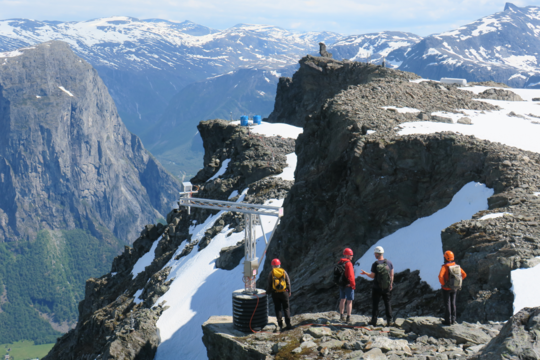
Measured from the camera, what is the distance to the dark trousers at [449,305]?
1413 centimetres

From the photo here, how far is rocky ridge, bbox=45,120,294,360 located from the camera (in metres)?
35.9

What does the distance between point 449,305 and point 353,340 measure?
2968 millimetres

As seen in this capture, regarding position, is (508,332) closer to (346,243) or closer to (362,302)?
(362,302)

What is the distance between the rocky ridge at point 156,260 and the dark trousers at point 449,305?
966 inches

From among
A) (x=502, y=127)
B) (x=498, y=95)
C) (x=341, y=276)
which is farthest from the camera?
(x=498, y=95)

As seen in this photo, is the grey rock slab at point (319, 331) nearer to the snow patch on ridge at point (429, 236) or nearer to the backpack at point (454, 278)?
the backpack at point (454, 278)

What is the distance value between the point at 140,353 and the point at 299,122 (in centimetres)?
6289

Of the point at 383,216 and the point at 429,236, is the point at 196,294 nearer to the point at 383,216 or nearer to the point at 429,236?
the point at 383,216

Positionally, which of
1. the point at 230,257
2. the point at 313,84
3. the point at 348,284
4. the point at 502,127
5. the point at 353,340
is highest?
the point at 502,127

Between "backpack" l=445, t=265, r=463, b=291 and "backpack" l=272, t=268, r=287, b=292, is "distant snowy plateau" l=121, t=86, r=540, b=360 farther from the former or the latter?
"backpack" l=272, t=268, r=287, b=292

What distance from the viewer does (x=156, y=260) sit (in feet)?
188

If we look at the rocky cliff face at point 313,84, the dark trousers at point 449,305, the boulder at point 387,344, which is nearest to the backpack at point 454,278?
the dark trousers at point 449,305

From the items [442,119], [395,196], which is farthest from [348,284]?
[442,119]

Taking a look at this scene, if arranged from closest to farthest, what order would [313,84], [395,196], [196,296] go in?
1. [395,196]
2. [196,296]
3. [313,84]
